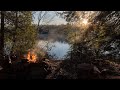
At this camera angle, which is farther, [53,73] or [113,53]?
[113,53]

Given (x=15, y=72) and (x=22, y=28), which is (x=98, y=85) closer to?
(x=15, y=72)

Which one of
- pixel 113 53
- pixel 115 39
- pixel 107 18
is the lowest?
pixel 113 53

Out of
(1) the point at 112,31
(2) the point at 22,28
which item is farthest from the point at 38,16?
(1) the point at 112,31

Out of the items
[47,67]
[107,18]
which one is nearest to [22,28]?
[47,67]

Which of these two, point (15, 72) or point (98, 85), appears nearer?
point (98, 85)

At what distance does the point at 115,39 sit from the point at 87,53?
1.70 m

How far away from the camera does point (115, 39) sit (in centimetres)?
922

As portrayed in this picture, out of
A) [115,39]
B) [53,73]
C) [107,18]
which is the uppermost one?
[107,18]

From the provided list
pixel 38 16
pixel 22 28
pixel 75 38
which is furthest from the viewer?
pixel 38 16

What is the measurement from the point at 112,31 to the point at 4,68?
469 cm

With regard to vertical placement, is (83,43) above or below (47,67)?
above
